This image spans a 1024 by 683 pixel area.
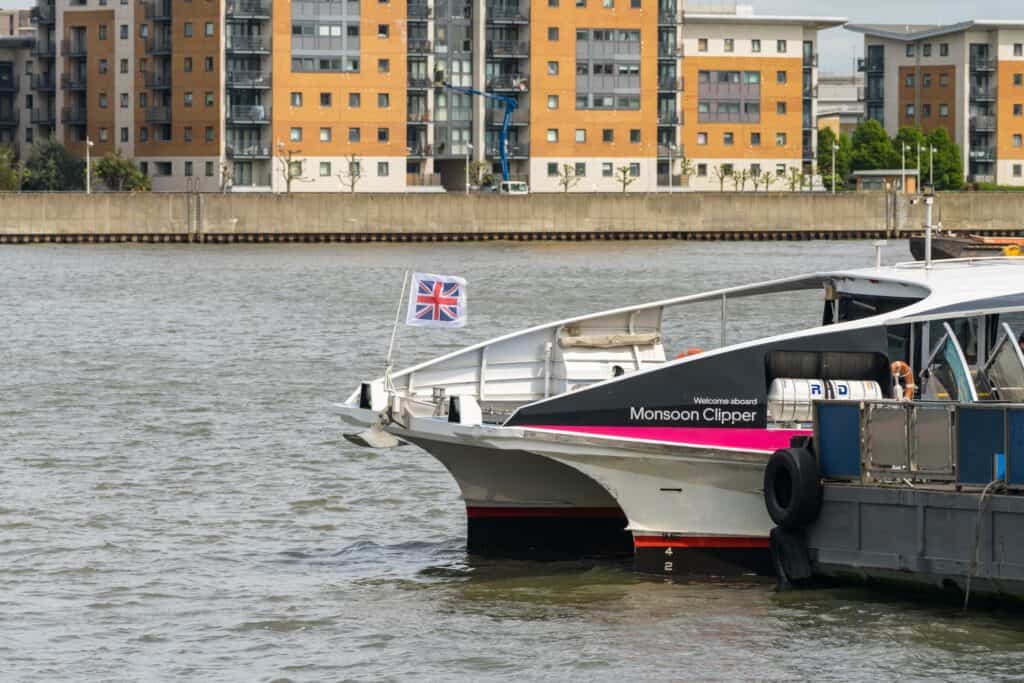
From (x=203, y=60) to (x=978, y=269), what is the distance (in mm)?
119167

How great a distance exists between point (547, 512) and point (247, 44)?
118456 millimetres

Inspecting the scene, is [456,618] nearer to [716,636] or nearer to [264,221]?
[716,636]

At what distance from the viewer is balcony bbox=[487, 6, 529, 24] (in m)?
142

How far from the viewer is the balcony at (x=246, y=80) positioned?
136 meters

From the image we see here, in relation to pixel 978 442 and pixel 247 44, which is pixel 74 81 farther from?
pixel 978 442

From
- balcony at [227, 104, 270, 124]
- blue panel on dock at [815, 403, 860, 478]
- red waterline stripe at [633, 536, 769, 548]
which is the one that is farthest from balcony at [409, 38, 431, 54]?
blue panel on dock at [815, 403, 860, 478]

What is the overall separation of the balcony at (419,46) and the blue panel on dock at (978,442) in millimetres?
123995

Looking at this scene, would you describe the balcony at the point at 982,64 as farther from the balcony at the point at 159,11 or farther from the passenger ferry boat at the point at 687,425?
the passenger ferry boat at the point at 687,425

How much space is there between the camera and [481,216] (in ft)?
400

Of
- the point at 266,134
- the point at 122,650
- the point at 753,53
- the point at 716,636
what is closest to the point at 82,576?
the point at 122,650

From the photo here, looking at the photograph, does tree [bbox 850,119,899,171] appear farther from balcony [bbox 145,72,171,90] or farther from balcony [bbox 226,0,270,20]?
balcony [bbox 145,72,171,90]

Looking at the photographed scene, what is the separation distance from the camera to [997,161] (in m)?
172

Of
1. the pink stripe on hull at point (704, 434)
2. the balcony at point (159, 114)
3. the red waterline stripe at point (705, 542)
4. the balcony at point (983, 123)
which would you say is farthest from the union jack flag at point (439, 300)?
→ the balcony at point (983, 123)

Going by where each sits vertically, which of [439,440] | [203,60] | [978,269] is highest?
[203,60]
